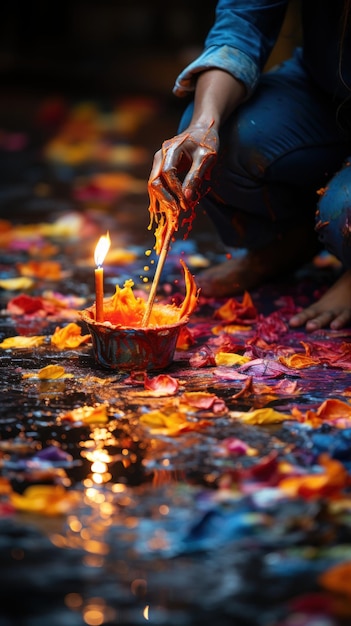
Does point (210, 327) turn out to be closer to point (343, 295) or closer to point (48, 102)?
point (343, 295)

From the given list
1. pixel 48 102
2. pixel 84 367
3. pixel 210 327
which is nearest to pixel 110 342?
pixel 84 367

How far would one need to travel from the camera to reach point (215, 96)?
2367 millimetres

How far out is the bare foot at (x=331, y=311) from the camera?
2.49m

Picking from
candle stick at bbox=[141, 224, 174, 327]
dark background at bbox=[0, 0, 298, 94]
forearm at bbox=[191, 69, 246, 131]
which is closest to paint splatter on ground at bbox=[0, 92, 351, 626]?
candle stick at bbox=[141, 224, 174, 327]

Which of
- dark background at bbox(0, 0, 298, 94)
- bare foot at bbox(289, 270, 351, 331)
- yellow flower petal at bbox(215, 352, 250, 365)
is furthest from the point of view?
dark background at bbox(0, 0, 298, 94)

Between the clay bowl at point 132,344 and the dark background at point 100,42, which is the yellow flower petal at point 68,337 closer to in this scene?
the clay bowl at point 132,344

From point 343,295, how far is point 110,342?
30.7 inches

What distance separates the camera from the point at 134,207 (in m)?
4.14

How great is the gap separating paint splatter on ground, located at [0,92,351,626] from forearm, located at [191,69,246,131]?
542mm

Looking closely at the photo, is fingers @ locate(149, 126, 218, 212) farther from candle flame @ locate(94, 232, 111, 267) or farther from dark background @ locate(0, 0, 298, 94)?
dark background @ locate(0, 0, 298, 94)

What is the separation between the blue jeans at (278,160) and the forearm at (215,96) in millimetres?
113

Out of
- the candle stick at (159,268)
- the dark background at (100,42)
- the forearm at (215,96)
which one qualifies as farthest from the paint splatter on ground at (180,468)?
the dark background at (100,42)

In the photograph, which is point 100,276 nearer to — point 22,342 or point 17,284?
point 22,342

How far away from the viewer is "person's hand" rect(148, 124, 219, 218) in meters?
2.12
